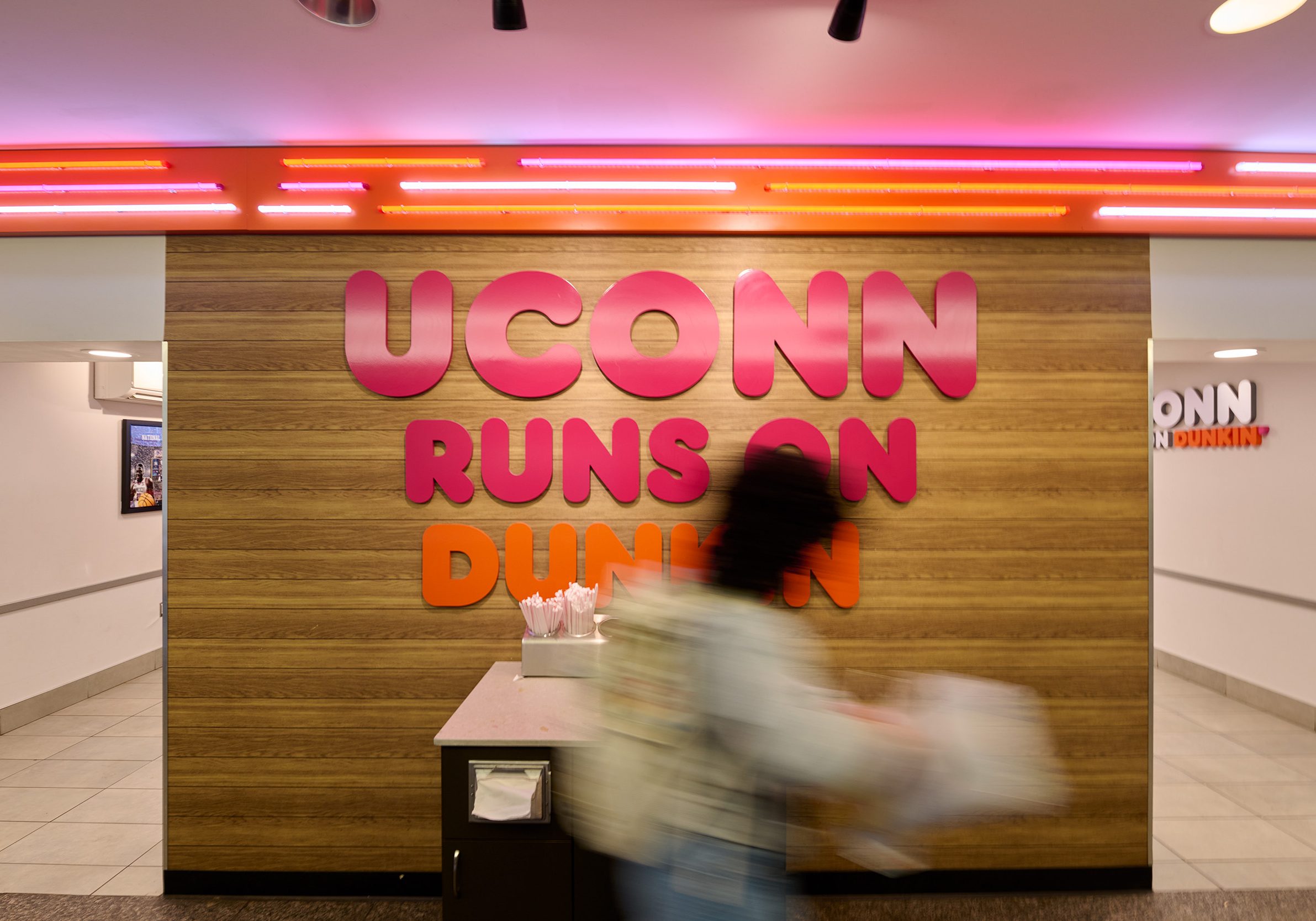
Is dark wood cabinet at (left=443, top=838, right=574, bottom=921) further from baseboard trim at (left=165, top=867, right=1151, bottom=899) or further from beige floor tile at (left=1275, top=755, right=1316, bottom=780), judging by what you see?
beige floor tile at (left=1275, top=755, right=1316, bottom=780)

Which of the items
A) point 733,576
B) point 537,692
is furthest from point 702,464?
point 733,576

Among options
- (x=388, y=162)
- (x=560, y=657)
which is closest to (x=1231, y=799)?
(x=560, y=657)

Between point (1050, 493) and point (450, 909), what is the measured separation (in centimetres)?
290

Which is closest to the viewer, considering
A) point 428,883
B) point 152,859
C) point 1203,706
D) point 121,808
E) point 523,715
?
point 523,715

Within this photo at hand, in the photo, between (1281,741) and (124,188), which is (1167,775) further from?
(124,188)

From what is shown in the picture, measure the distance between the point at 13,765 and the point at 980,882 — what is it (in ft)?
17.7

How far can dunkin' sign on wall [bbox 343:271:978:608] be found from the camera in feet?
9.51

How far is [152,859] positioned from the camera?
10.0 ft

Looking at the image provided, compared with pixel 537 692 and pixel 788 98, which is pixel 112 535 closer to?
pixel 537 692

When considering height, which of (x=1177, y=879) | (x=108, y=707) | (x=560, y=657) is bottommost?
(x=1177, y=879)

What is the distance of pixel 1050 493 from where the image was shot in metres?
2.95

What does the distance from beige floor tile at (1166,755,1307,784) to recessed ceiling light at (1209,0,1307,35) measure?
3.88m

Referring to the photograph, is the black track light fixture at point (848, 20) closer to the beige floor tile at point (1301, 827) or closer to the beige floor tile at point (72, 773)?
the beige floor tile at point (1301, 827)

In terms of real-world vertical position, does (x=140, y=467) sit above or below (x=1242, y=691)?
above
